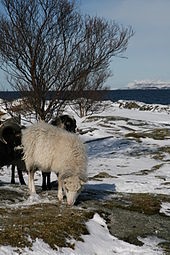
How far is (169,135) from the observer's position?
27828mm

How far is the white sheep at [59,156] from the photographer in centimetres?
888

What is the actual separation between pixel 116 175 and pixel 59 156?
24.3ft

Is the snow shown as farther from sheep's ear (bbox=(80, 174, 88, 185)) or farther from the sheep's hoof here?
sheep's ear (bbox=(80, 174, 88, 185))

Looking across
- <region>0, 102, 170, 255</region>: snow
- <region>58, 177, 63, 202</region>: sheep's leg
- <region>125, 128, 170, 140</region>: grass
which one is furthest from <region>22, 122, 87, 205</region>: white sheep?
<region>125, 128, 170, 140</region>: grass

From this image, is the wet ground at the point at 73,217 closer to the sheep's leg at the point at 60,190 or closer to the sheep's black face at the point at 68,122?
the sheep's leg at the point at 60,190

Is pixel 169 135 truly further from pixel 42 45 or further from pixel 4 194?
pixel 4 194

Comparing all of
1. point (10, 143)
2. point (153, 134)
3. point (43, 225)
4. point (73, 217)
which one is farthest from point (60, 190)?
point (153, 134)

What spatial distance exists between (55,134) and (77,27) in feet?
27.9

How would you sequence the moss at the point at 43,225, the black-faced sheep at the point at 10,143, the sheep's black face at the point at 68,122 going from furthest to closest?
Result: the sheep's black face at the point at 68,122, the black-faced sheep at the point at 10,143, the moss at the point at 43,225

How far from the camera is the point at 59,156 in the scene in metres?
9.27

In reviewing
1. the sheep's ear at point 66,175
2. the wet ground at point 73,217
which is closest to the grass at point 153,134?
the wet ground at point 73,217

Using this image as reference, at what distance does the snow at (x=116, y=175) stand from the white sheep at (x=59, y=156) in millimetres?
741

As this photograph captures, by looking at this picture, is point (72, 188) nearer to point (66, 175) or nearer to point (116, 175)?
point (66, 175)

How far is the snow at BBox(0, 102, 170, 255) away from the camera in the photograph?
267 inches
